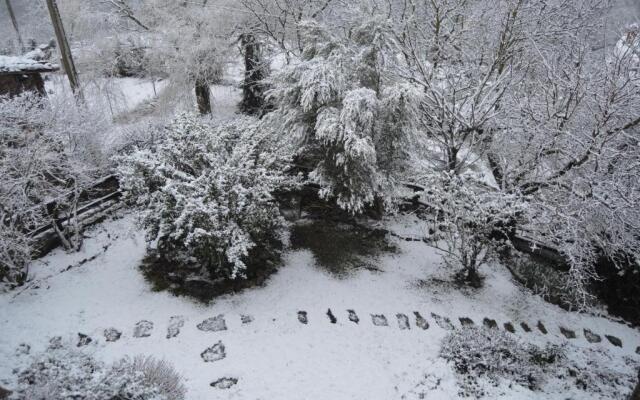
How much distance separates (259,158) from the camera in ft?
24.0

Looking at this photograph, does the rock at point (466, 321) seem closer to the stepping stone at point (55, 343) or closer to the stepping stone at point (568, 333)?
the stepping stone at point (568, 333)

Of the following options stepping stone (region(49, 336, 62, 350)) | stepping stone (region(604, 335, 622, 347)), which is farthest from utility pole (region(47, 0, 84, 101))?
stepping stone (region(604, 335, 622, 347))

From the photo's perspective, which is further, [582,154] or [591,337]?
[582,154]

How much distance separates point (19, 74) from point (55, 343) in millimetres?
8055

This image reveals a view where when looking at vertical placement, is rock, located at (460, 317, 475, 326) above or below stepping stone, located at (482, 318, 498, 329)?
above

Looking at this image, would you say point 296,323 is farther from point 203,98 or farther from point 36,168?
point 203,98

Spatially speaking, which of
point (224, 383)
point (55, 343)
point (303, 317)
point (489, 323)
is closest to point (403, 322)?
point (489, 323)

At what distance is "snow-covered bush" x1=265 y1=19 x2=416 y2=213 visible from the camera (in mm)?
7305

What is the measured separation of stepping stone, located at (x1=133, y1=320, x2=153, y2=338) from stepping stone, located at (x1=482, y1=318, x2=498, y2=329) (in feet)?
19.0

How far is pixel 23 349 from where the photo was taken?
17.7ft

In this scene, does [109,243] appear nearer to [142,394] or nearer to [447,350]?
[142,394]

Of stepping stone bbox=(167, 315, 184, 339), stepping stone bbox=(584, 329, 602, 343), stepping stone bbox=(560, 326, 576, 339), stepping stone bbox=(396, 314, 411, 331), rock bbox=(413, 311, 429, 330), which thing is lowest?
stepping stone bbox=(584, 329, 602, 343)

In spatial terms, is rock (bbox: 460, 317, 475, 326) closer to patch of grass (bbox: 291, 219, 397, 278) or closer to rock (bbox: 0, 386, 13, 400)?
patch of grass (bbox: 291, 219, 397, 278)

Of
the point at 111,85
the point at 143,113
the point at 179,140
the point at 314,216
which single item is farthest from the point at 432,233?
the point at 111,85
